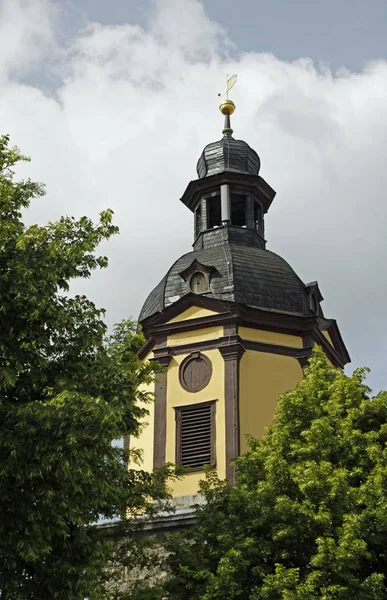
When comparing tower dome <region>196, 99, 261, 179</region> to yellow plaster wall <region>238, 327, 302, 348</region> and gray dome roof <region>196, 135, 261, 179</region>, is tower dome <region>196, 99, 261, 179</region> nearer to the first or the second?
gray dome roof <region>196, 135, 261, 179</region>

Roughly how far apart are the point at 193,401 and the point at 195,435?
0.76m

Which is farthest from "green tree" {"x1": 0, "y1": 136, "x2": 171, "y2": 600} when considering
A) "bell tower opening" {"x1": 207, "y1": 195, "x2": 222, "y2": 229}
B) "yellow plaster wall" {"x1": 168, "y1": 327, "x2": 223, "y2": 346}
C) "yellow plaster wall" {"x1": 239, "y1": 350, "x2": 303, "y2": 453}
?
"bell tower opening" {"x1": 207, "y1": 195, "x2": 222, "y2": 229}

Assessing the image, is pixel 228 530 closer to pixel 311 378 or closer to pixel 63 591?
pixel 311 378

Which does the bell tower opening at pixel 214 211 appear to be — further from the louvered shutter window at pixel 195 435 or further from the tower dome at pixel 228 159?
the louvered shutter window at pixel 195 435

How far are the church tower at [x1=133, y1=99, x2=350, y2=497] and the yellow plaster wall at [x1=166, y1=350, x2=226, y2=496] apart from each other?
21 mm

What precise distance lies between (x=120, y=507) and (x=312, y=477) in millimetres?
3073

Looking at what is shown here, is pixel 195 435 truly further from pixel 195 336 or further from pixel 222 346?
pixel 195 336

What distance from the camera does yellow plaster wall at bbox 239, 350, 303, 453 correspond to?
20.0 m

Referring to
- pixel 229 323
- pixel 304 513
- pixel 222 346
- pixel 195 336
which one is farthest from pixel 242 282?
pixel 304 513

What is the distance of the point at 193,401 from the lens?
20453 mm

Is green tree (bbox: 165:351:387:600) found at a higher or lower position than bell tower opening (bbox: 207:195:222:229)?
lower

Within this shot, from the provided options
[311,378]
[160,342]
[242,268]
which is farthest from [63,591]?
[242,268]

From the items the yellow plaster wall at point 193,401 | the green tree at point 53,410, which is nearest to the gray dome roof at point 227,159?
the yellow plaster wall at point 193,401

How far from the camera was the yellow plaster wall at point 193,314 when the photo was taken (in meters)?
21.3
